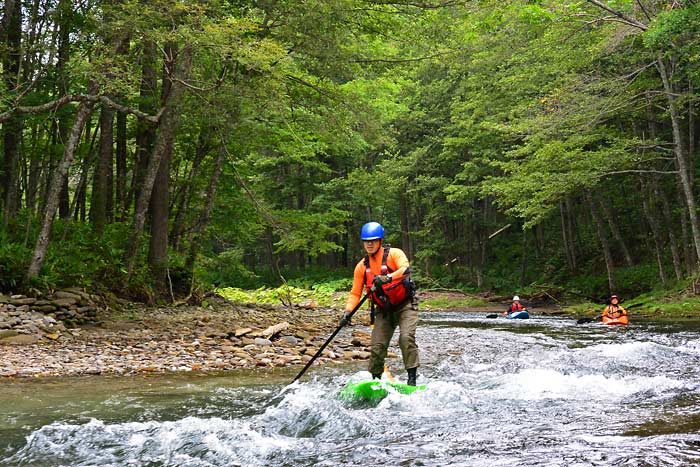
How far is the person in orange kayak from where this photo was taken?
6.80 m

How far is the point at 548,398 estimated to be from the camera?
21.0ft

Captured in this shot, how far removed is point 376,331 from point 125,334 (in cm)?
563

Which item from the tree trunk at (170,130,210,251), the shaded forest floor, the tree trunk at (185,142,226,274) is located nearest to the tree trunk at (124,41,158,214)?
the tree trunk at (170,130,210,251)

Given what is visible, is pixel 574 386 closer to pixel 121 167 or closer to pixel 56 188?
pixel 56 188

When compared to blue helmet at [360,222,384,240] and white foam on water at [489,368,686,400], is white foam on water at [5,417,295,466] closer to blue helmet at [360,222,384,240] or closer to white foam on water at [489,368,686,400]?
blue helmet at [360,222,384,240]

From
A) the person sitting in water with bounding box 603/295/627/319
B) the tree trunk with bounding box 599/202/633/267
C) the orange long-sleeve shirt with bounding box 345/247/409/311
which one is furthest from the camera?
the tree trunk with bounding box 599/202/633/267

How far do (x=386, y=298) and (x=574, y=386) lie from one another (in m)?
2.30

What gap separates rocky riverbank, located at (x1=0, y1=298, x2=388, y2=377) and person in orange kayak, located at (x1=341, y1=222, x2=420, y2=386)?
266 cm

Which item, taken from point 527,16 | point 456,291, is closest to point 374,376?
point 527,16

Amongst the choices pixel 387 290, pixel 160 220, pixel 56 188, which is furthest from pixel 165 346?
pixel 160 220

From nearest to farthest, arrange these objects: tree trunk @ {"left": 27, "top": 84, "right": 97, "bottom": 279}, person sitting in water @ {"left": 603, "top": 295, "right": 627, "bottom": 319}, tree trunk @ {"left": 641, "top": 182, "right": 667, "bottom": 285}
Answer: tree trunk @ {"left": 27, "top": 84, "right": 97, "bottom": 279}
person sitting in water @ {"left": 603, "top": 295, "right": 627, "bottom": 319}
tree trunk @ {"left": 641, "top": 182, "right": 667, "bottom": 285}

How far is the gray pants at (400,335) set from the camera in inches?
270

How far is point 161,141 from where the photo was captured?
12922mm

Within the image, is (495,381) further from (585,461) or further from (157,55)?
(157,55)
